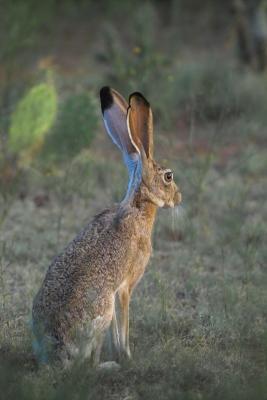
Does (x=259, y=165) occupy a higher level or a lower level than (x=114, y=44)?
lower

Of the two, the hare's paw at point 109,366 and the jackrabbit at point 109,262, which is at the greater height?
the jackrabbit at point 109,262

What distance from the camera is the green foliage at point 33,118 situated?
338 inches

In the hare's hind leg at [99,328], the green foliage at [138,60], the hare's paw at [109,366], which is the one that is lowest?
the hare's paw at [109,366]

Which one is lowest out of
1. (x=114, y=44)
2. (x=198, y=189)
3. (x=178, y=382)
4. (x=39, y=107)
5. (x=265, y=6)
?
(x=178, y=382)

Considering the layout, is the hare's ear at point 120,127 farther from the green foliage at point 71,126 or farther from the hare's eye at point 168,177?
the green foliage at point 71,126

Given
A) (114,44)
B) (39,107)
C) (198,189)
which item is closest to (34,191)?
(39,107)

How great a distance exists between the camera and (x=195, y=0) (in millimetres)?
17031

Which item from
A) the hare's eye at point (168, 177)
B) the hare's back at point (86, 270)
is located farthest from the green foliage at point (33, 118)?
the hare's back at point (86, 270)

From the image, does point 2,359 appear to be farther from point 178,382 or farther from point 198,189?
point 198,189

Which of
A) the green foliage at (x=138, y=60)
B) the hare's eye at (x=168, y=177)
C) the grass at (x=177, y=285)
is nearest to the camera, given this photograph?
the grass at (x=177, y=285)

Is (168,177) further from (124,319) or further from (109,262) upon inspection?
(124,319)

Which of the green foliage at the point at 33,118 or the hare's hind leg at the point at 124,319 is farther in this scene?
the green foliage at the point at 33,118

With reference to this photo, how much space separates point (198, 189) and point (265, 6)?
496 cm

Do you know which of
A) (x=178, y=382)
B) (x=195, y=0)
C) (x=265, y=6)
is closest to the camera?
(x=178, y=382)
